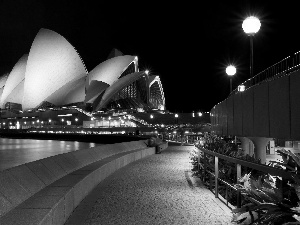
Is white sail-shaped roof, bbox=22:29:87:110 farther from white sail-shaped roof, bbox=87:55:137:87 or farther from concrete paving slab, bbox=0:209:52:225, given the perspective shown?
concrete paving slab, bbox=0:209:52:225

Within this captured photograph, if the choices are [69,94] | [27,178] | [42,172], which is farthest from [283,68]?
[69,94]

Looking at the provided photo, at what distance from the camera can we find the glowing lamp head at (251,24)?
45.2 feet

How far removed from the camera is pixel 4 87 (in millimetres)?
90500

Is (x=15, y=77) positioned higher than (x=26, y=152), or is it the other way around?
(x=15, y=77)

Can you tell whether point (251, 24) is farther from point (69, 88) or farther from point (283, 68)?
point (69, 88)

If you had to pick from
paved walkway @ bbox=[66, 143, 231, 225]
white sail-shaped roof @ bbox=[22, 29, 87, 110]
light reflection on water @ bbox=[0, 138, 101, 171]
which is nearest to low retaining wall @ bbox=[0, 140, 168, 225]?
paved walkway @ bbox=[66, 143, 231, 225]

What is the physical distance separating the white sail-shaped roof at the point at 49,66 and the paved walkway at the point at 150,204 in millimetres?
65078

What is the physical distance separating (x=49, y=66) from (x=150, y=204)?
2720 inches

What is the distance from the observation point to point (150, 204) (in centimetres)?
777

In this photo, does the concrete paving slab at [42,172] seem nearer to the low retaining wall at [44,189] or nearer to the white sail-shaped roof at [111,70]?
the low retaining wall at [44,189]

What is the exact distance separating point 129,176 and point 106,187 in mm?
2474

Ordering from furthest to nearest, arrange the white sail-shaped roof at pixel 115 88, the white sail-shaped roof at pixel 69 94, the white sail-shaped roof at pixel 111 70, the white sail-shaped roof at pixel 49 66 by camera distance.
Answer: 1. the white sail-shaped roof at pixel 111 70
2. the white sail-shaped roof at pixel 115 88
3. the white sail-shaped roof at pixel 69 94
4. the white sail-shaped roof at pixel 49 66

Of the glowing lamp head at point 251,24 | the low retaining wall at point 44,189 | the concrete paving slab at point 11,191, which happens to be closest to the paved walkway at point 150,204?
the low retaining wall at point 44,189

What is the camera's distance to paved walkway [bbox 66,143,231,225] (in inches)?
251
